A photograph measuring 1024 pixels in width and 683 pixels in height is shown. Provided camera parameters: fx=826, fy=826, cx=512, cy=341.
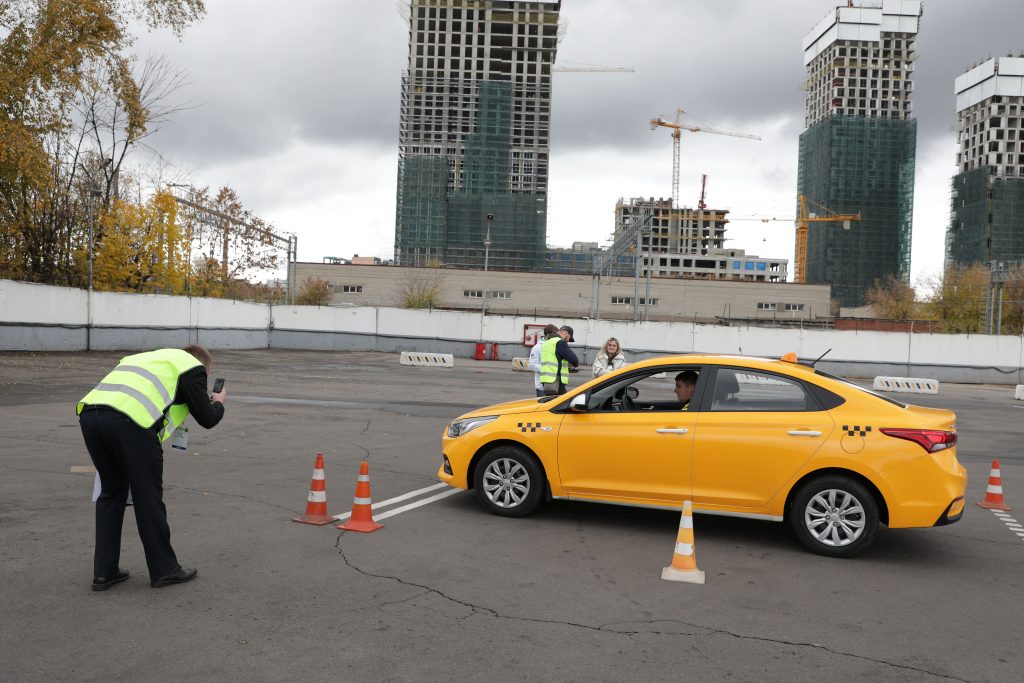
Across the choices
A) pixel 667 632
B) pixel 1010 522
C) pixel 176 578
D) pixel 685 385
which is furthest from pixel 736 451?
pixel 176 578

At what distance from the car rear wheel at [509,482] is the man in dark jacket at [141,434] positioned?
9.32 ft

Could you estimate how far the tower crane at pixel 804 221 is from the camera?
17250 centimetres

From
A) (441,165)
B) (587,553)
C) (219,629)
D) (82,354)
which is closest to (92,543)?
(219,629)

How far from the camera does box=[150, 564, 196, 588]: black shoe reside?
5.16m

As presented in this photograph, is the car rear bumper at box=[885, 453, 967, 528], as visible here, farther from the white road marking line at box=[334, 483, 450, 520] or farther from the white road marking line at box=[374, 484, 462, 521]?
the white road marking line at box=[334, 483, 450, 520]

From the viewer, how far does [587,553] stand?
639cm

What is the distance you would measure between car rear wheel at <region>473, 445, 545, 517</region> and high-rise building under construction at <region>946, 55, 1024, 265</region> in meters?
144

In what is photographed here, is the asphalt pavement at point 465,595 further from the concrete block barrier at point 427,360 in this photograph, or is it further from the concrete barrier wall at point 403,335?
the concrete block barrier at point 427,360

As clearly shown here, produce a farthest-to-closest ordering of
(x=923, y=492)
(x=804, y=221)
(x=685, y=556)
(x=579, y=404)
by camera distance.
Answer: (x=804, y=221) < (x=579, y=404) < (x=923, y=492) < (x=685, y=556)

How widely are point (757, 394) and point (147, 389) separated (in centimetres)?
465

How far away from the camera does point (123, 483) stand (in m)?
5.06

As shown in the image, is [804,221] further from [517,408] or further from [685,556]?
[685,556]

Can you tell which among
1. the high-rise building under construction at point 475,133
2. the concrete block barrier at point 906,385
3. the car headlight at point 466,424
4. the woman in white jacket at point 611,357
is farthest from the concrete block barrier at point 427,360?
the high-rise building under construction at point 475,133

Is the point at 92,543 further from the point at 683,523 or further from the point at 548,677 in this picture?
the point at 683,523
